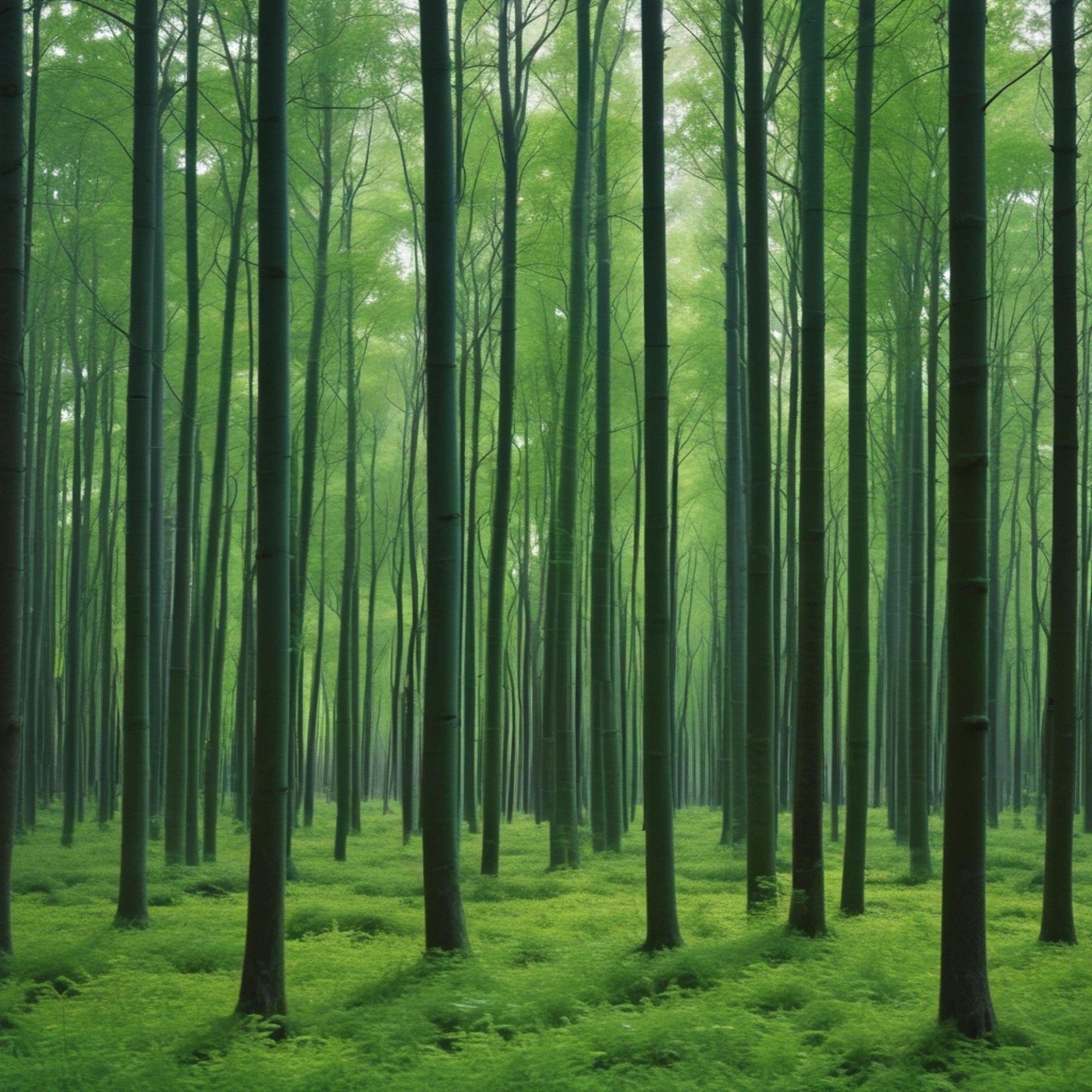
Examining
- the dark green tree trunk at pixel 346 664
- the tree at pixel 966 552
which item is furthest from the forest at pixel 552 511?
the dark green tree trunk at pixel 346 664

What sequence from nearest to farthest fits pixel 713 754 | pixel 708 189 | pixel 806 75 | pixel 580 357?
pixel 806 75 → pixel 580 357 → pixel 708 189 → pixel 713 754

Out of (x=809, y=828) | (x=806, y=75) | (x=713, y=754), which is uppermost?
(x=806, y=75)

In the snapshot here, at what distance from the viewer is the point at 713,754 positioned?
22.6 meters

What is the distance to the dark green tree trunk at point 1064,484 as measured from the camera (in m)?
5.65

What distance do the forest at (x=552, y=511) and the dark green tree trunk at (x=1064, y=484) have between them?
35mm

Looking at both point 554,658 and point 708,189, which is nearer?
point 554,658

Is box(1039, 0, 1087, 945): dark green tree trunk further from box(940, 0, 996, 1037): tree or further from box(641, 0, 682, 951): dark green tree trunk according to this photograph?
box(641, 0, 682, 951): dark green tree trunk

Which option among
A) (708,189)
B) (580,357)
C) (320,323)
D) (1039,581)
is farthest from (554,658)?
(1039,581)

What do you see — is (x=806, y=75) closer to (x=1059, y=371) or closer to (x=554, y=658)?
(x=1059, y=371)

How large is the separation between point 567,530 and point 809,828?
4036 mm

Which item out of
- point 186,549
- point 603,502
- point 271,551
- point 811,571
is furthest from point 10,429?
point 603,502

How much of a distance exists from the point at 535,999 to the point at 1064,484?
12.2 ft

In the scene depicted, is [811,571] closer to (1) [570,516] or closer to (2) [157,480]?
(1) [570,516]

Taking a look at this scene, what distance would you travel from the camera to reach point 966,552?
4129 mm
